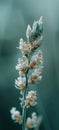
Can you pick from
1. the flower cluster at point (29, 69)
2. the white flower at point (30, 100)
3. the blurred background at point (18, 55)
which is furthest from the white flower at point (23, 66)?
the blurred background at point (18, 55)

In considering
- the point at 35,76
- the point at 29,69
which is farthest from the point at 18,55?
the point at 29,69

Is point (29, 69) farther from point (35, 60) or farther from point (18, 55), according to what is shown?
point (18, 55)

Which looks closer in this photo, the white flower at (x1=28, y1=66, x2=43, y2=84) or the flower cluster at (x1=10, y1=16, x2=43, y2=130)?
the flower cluster at (x1=10, y1=16, x2=43, y2=130)

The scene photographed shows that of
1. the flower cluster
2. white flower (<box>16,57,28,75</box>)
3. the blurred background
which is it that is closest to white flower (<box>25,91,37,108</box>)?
the flower cluster

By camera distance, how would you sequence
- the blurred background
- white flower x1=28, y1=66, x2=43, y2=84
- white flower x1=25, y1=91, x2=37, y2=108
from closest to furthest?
white flower x1=25, y1=91, x2=37, y2=108 < white flower x1=28, y1=66, x2=43, y2=84 < the blurred background

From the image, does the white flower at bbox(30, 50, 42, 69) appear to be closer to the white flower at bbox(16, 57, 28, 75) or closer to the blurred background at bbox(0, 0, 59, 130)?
the white flower at bbox(16, 57, 28, 75)

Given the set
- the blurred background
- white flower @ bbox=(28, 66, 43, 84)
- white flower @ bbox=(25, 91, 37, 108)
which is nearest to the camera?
white flower @ bbox=(25, 91, 37, 108)

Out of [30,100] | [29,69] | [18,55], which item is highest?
[18,55]

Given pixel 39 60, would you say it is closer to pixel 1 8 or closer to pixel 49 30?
pixel 49 30

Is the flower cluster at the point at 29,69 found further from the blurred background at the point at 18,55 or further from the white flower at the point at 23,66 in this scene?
the blurred background at the point at 18,55
